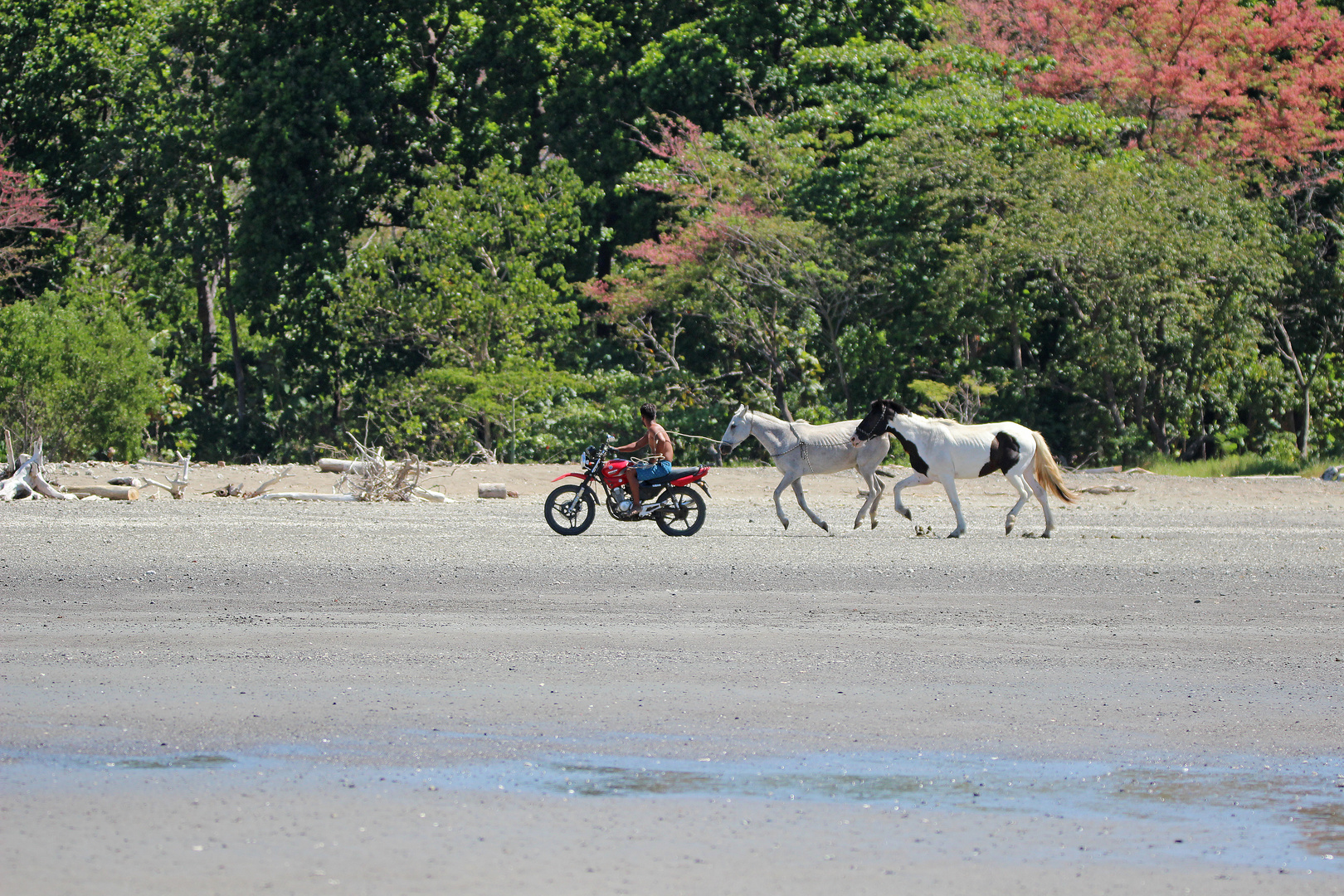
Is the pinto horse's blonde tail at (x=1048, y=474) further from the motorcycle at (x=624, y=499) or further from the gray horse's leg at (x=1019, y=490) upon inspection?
the motorcycle at (x=624, y=499)

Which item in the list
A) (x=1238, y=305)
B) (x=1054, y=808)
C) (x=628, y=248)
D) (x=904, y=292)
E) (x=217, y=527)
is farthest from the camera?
(x=628, y=248)

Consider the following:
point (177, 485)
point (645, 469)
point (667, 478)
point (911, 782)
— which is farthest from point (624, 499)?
point (911, 782)

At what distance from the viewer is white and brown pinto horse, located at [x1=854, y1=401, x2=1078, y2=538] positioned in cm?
1952

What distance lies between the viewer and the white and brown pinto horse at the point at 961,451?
19.5 meters

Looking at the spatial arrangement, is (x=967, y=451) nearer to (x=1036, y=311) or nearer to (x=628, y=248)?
(x=1036, y=311)

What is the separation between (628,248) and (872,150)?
5.99 meters

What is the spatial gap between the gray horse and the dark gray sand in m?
4.35

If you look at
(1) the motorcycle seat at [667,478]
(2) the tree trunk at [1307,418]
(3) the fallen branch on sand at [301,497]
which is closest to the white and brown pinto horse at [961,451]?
(1) the motorcycle seat at [667,478]

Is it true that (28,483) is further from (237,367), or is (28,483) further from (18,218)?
(237,367)

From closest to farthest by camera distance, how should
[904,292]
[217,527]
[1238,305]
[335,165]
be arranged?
[217,527]
[1238,305]
[904,292]
[335,165]

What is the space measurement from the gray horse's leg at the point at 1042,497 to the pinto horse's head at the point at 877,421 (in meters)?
1.86

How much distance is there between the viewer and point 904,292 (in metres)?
32.1

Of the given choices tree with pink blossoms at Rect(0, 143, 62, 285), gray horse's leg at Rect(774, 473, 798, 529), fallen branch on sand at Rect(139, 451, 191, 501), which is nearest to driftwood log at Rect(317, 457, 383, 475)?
fallen branch on sand at Rect(139, 451, 191, 501)

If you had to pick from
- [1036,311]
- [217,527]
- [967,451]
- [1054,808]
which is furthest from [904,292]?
[1054,808]
